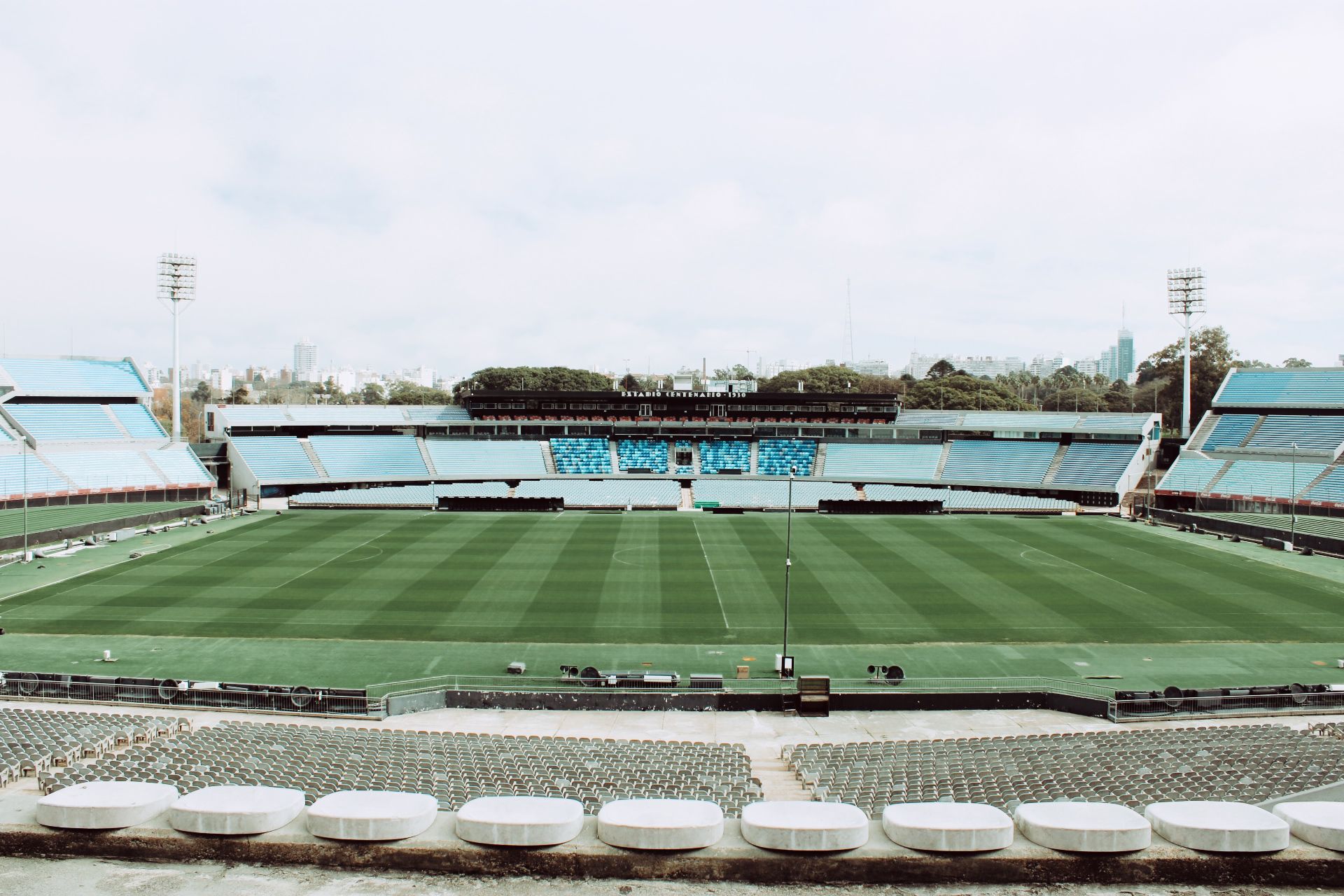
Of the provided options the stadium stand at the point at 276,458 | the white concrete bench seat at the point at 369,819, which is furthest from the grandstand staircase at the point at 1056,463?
the white concrete bench seat at the point at 369,819

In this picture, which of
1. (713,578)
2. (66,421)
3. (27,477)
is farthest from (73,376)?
(713,578)

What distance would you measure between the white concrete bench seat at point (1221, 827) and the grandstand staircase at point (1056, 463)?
7609 centimetres

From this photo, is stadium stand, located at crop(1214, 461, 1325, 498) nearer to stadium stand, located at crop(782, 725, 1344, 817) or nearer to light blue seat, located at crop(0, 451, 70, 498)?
stadium stand, located at crop(782, 725, 1344, 817)

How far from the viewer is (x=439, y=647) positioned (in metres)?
32.1

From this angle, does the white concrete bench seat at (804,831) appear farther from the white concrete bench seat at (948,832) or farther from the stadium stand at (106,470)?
the stadium stand at (106,470)

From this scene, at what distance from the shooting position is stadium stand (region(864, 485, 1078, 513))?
70062 millimetres

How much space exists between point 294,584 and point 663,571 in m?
19.1

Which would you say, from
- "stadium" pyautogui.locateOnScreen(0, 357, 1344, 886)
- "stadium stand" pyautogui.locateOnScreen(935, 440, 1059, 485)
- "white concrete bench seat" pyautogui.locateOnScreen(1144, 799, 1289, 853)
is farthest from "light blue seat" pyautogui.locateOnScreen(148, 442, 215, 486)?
"white concrete bench seat" pyautogui.locateOnScreen(1144, 799, 1289, 853)

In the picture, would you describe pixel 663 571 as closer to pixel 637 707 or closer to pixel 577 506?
pixel 637 707

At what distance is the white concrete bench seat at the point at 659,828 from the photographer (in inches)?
228

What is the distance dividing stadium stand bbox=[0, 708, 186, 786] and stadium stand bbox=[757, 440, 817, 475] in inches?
2609

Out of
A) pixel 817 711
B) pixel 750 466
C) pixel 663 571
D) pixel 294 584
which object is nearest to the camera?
pixel 817 711

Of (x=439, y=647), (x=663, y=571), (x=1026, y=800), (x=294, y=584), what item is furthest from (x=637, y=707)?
(x=294, y=584)

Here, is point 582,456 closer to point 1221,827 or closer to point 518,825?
point 518,825
